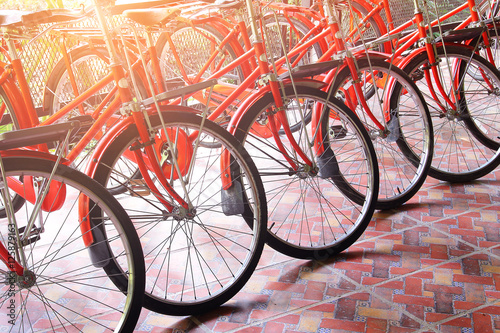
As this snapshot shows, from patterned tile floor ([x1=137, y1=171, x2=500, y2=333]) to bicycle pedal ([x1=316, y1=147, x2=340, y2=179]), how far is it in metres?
0.41

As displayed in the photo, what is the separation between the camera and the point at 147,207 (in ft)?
12.0

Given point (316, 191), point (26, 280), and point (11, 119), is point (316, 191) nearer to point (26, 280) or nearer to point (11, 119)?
point (26, 280)

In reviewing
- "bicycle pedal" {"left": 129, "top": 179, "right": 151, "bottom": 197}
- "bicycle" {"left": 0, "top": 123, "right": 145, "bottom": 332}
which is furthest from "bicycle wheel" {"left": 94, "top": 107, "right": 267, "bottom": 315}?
"bicycle" {"left": 0, "top": 123, "right": 145, "bottom": 332}

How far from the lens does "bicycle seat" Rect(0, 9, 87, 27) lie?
2316mm

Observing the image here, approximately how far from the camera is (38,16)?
2.33m

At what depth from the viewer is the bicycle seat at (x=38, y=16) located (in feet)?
7.60

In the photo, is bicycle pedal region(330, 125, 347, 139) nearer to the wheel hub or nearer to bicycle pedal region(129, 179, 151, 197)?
bicycle pedal region(129, 179, 151, 197)

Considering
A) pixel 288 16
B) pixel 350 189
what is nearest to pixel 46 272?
pixel 350 189

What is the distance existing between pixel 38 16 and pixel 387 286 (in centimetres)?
201

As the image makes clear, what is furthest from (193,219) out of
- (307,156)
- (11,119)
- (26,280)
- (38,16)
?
(11,119)

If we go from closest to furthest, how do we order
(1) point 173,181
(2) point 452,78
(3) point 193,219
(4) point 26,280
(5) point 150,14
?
(4) point 26,280 < (5) point 150,14 < (3) point 193,219 < (1) point 173,181 < (2) point 452,78

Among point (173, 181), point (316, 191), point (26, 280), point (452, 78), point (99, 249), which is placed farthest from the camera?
point (452, 78)

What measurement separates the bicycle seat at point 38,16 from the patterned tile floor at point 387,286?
1398mm

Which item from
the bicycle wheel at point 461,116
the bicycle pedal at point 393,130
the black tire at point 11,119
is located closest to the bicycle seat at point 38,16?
the black tire at point 11,119
